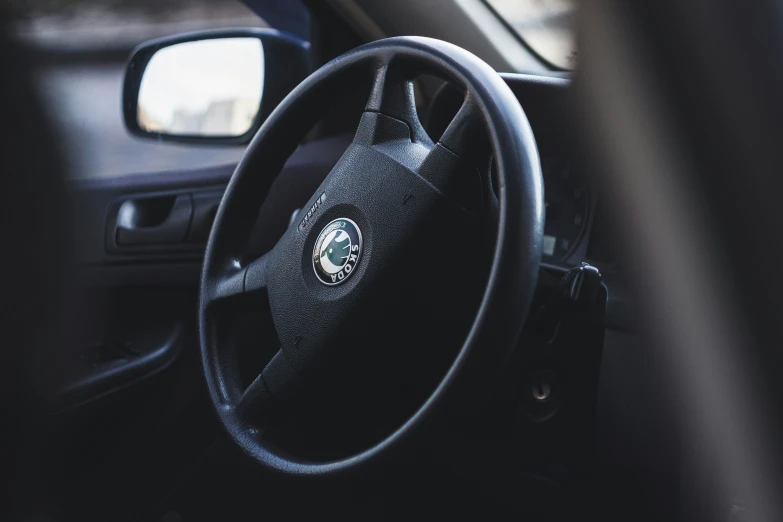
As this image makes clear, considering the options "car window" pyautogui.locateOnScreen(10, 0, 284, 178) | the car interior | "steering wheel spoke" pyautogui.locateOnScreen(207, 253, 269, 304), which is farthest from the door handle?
"car window" pyautogui.locateOnScreen(10, 0, 284, 178)

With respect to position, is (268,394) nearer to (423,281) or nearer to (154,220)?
(423,281)

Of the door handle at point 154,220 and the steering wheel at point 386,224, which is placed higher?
the steering wheel at point 386,224

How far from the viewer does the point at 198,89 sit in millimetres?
2309

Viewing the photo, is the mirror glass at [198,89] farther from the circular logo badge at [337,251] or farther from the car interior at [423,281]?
the circular logo badge at [337,251]

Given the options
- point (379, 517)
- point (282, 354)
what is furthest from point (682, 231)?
point (379, 517)

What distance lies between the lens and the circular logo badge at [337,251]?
1.10 meters

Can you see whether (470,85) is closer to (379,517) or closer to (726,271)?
(726,271)

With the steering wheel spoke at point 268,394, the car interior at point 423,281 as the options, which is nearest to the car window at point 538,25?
the car interior at point 423,281

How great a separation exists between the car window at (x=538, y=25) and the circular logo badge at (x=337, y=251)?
0.60 metres

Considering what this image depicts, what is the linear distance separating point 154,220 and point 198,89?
17.3 inches

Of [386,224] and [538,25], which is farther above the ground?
[538,25]

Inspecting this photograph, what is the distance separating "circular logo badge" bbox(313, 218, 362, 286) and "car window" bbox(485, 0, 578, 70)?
23.5 inches

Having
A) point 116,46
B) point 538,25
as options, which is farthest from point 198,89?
point 116,46

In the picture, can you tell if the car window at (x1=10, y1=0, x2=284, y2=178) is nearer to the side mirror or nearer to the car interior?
the side mirror
